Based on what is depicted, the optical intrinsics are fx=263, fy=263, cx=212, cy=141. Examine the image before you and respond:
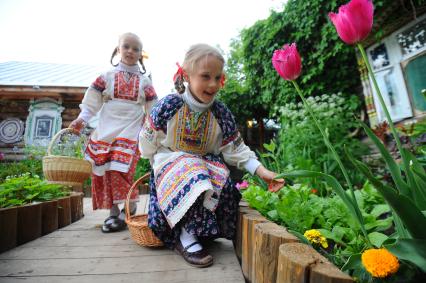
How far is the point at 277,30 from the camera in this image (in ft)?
15.0

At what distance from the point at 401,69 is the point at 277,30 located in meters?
2.08

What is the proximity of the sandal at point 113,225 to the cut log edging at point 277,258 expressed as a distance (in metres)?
1.02

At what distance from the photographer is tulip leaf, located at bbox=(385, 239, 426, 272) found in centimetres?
58

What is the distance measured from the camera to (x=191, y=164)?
1.38 m

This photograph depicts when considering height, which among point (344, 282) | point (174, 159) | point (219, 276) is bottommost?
point (219, 276)

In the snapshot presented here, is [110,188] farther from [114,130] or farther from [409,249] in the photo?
[409,249]

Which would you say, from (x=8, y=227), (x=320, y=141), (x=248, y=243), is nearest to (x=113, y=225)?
(x=8, y=227)

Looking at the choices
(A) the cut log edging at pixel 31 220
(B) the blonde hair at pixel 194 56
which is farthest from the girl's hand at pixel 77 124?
(B) the blonde hair at pixel 194 56

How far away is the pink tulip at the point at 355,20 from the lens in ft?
2.30

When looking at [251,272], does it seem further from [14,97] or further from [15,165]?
[14,97]

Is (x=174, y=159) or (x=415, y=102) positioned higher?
(x=415, y=102)

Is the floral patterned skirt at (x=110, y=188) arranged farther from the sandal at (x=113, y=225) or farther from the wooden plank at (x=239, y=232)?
the wooden plank at (x=239, y=232)

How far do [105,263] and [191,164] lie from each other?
2.08ft

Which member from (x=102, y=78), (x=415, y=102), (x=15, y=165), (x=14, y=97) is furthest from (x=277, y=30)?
(x=14, y=97)
